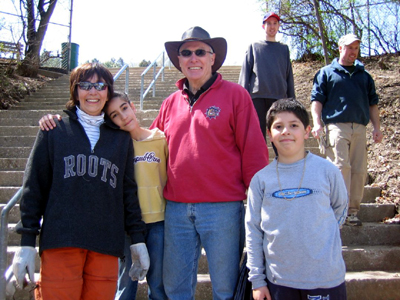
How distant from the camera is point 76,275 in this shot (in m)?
1.88

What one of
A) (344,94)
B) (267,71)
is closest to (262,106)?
(267,71)

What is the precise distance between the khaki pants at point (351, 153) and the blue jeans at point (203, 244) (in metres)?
1.89

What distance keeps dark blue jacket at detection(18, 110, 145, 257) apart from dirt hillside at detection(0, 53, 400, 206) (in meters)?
3.55

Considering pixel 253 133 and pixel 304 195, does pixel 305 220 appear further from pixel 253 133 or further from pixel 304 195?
pixel 253 133

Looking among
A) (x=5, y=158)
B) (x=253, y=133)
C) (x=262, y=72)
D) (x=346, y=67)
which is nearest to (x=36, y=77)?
(x=5, y=158)

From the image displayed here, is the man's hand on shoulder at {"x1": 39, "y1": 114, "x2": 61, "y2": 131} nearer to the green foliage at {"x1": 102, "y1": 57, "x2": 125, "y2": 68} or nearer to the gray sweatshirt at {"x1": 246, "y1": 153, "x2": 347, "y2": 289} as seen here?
the gray sweatshirt at {"x1": 246, "y1": 153, "x2": 347, "y2": 289}

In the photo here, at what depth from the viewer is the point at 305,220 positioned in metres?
1.83

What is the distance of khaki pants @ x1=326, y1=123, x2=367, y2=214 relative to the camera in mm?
3629

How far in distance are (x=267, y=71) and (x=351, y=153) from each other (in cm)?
123

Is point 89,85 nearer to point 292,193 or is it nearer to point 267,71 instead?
point 292,193

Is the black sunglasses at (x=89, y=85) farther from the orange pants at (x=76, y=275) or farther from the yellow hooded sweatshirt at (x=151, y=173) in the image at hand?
the orange pants at (x=76, y=275)

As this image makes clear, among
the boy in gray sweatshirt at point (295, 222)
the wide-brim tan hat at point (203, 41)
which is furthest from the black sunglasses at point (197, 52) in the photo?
the boy in gray sweatshirt at point (295, 222)

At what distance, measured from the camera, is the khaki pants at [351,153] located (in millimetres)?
3629

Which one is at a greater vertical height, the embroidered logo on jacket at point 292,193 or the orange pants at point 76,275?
the embroidered logo on jacket at point 292,193
